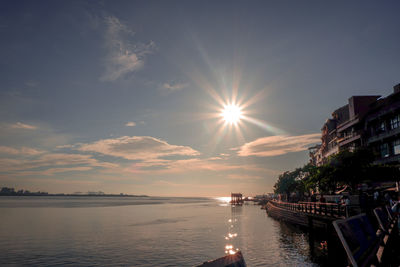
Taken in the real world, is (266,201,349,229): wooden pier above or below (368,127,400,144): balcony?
below

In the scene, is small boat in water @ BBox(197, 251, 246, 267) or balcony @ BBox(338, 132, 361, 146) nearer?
small boat in water @ BBox(197, 251, 246, 267)

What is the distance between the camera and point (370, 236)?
598 centimetres

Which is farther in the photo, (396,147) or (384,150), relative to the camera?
(384,150)

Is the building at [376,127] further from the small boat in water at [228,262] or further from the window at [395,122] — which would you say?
the small boat in water at [228,262]

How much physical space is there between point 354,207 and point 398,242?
16.2 meters

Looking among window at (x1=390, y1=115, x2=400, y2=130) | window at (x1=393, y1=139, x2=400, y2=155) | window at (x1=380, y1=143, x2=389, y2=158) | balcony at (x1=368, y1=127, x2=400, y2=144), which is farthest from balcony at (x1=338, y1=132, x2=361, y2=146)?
window at (x1=393, y1=139, x2=400, y2=155)

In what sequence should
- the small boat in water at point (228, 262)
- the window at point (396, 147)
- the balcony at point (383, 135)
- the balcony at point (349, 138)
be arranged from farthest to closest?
the balcony at point (349, 138) → the window at point (396, 147) → the balcony at point (383, 135) → the small boat in water at point (228, 262)

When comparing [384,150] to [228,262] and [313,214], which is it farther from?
[228,262]

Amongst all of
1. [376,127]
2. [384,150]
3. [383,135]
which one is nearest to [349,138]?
[376,127]

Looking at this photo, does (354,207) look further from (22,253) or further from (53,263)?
(22,253)

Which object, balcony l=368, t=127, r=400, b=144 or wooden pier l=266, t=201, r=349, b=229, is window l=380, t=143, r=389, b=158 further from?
wooden pier l=266, t=201, r=349, b=229

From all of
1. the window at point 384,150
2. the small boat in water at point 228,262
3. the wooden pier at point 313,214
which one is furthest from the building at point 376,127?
the small boat in water at point 228,262

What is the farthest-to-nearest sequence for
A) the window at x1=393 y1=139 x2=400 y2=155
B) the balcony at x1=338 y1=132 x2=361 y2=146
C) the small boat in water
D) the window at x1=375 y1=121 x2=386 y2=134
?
the balcony at x1=338 y1=132 x2=361 y2=146
the window at x1=375 y1=121 x2=386 y2=134
the window at x1=393 y1=139 x2=400 y2=155
the small boat in water

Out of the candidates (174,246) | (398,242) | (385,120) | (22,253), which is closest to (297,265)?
(398,242)
